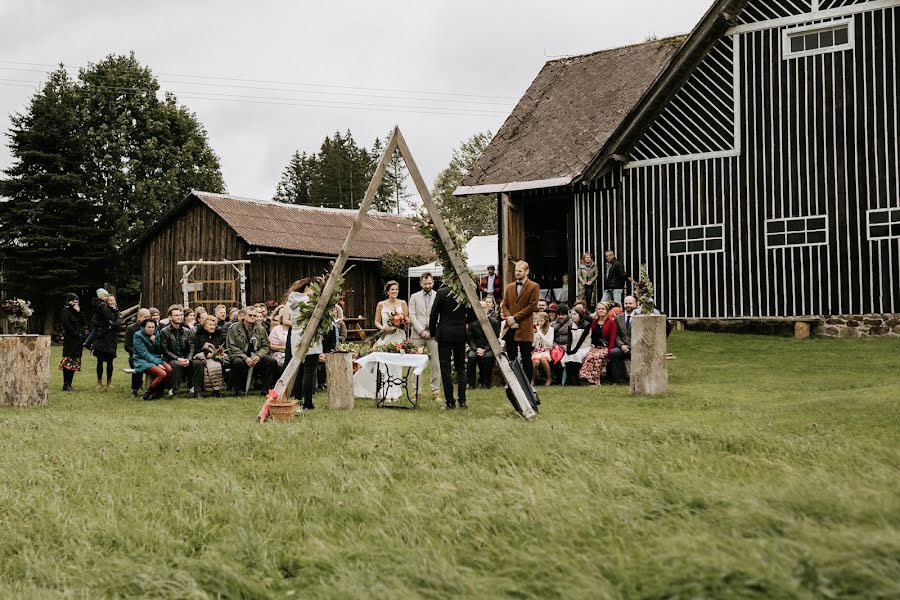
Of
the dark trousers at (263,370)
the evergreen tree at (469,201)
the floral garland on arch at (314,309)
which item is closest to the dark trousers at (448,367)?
the floral garland on arch at (314,309)

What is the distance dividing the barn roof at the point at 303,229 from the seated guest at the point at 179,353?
675 inches

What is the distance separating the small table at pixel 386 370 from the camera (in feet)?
43.1

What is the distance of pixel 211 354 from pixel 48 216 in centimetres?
2992

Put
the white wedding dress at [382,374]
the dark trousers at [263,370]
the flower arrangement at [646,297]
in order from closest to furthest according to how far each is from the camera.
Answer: the flower arrangement at [646,297] → the white wedding dress at [382,374] → the dark trousers at [263,370]

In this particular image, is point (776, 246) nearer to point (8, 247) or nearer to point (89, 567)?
point (89, 567)

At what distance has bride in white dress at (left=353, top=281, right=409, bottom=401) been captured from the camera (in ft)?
46.4

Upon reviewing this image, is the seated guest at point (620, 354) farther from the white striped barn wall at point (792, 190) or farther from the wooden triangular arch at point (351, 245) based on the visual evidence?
the white striped barn wall at point (792, 190)

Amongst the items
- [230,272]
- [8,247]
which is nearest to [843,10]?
[230,272]

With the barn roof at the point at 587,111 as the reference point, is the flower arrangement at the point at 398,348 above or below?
below

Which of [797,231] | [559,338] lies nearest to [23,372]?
[559,338]

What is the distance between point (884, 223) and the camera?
19656mm

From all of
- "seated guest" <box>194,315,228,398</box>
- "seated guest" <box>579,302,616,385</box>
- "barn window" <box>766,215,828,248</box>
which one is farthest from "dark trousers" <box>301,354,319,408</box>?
"barn window" <box>766,215,828,248</box>

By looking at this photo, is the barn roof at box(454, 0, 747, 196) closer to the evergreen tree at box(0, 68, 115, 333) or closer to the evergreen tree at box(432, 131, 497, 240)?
the evergreen tree at box(0, 68, 115, 333)

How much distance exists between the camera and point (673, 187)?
22.6 metres
